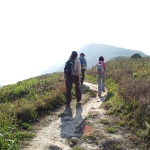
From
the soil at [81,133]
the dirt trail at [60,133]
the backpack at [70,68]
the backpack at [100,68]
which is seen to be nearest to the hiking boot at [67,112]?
the soil at [81,133]

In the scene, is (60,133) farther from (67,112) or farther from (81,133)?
(67,112)

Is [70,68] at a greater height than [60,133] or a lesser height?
greater

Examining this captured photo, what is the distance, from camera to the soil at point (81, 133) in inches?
261

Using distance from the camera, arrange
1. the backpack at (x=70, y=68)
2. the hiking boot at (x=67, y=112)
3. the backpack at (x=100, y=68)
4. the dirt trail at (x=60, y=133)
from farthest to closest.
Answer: the backpack at (x=100, y=68), the backpack at (x=70, y=68), the hiking boot at (x=67, y=112), the dirt trail at (x=60, y=133)

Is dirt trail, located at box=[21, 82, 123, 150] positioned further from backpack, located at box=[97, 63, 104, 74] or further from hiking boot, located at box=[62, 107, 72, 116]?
backpack, located at box=[97, 63, 104, 74]

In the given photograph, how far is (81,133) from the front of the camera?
300 inches

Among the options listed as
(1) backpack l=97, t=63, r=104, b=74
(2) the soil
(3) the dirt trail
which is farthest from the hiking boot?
(1) backpack l=97, t=63, r=104, b=74

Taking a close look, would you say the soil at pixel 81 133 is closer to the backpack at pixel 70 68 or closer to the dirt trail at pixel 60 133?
the dirt trail at pixel 60 133

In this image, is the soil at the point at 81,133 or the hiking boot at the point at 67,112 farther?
the hiking boot at the point at 67,112

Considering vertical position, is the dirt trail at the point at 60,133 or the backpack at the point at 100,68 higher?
the backpack at the point at 100,68

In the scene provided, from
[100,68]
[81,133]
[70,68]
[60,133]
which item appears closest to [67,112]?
[70,68]

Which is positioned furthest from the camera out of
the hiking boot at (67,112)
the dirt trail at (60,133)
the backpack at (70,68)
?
the backpack at (70,68)

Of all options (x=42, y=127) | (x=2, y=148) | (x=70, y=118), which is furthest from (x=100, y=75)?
(x=2, y=148)

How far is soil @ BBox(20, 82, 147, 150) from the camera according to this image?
21.8 feet
